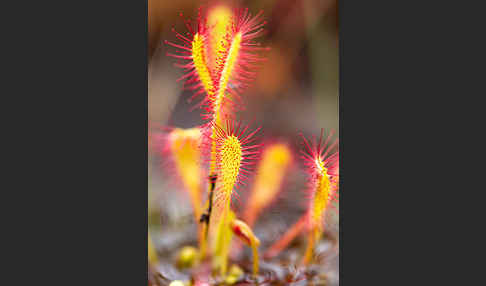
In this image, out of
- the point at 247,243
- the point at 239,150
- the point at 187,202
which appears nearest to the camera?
the point at 239,150

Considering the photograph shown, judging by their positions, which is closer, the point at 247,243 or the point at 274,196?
the point at 247,243

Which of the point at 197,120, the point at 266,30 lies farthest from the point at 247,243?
the point at 266,30

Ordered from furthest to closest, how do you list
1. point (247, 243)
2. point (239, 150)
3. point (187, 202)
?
point (187, 202) → point (247, 243) → point (239, 150)

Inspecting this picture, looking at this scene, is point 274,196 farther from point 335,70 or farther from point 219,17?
point 219,17

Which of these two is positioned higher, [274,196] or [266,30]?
[266,30]

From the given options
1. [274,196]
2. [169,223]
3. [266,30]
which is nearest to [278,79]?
[266,30]

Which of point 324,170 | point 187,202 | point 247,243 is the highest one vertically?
point 324,170
